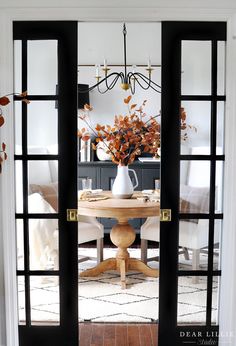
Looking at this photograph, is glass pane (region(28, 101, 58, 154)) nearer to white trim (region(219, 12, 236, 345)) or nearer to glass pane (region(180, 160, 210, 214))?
glass pane (region(180, 160, 210, 214))

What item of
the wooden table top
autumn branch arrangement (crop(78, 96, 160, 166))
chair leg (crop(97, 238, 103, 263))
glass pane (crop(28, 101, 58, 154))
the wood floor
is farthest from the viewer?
chair leg (crop(97, 238, 103, 263))

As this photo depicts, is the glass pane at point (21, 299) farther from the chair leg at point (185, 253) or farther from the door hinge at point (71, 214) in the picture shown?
the chair leg at point (185, 253)

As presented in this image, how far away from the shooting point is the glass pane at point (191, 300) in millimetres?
2736

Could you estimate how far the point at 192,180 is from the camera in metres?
2.71

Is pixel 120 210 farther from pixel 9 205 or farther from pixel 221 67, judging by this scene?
pixel 221 67

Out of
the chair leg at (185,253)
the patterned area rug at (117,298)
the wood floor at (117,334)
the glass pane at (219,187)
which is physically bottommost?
the wood floor at (117,334)

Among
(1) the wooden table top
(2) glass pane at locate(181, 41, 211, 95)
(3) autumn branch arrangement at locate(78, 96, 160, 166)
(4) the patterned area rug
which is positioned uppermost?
(2) glass pane at locate(181, 41, 211, 95)

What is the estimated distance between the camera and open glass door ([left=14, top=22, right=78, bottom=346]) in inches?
104

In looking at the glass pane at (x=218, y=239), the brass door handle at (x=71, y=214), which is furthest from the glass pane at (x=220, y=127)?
the brass door handle at (x=71, y=214)

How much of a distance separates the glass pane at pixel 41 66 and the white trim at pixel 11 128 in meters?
0.13

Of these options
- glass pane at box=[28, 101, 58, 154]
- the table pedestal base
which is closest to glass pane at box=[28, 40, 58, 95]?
glass pane at box=[28, 101, 58, 154]

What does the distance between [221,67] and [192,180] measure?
71cm

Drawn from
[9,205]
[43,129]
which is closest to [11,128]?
[43,129]

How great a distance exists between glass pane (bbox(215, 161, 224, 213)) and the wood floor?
1.11m
